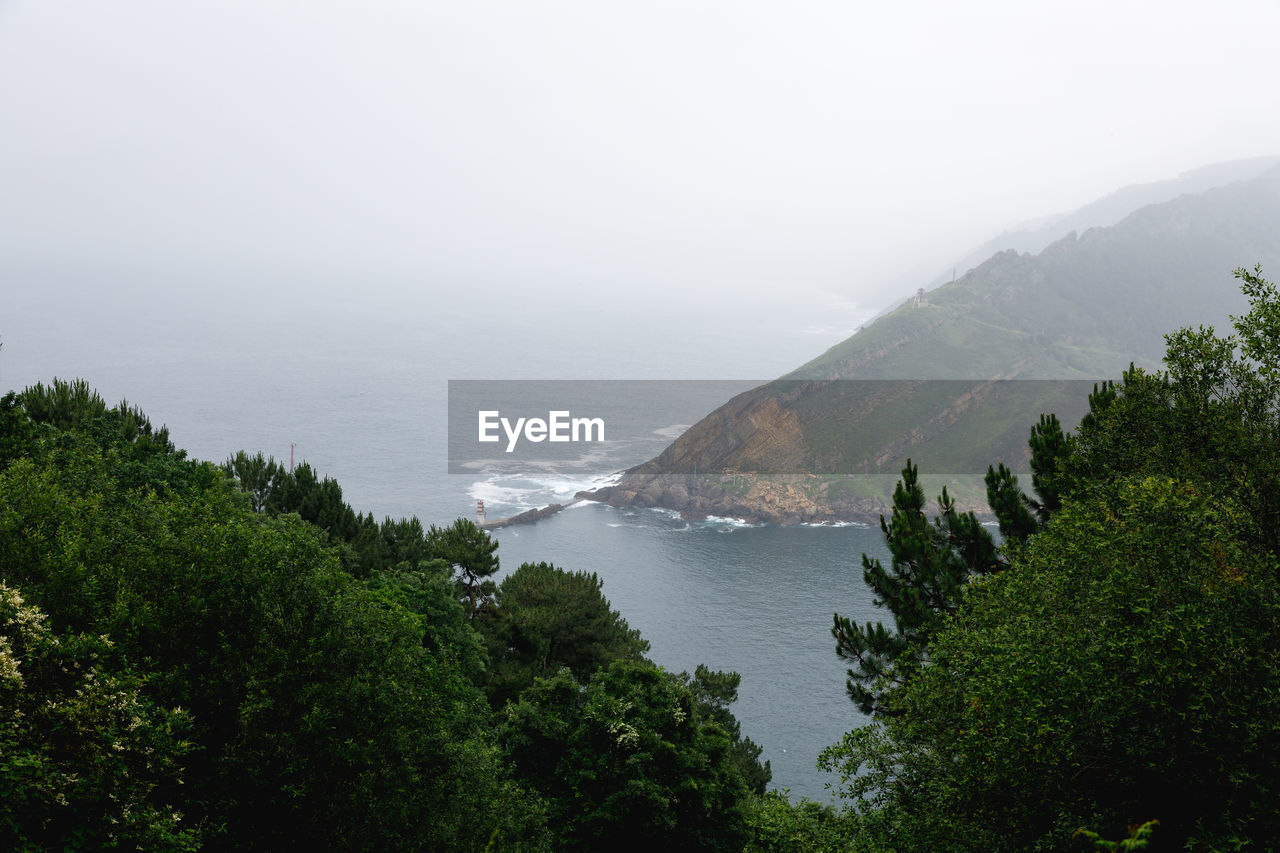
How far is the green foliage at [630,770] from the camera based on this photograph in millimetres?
28750

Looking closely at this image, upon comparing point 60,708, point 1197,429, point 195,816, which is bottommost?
point 195,816

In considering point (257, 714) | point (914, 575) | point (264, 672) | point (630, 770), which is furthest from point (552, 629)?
point (257, 714)

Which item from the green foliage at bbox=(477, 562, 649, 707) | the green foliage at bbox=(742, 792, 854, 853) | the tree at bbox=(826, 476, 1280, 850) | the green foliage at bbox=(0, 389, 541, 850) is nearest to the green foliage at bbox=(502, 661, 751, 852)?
the green foliage at bbox=(0, 389, 541, 850)

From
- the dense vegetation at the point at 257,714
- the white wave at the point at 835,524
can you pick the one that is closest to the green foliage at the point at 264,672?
the dense vegetation at the point at 257,714

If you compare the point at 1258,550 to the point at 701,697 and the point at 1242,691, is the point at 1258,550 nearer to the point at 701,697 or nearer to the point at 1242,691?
the point at 1242,691

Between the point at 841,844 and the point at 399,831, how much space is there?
35.0ft

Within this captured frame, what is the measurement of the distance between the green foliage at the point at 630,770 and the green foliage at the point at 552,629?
15.6 m

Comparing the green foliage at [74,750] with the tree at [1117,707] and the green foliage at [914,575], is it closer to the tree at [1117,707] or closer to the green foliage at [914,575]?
the tree at [1117,707]

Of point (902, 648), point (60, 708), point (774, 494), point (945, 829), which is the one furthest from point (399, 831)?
point (774, 494)

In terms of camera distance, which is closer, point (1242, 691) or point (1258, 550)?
point (1242, 691)

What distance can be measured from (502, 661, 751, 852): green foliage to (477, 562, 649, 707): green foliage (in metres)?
15.6

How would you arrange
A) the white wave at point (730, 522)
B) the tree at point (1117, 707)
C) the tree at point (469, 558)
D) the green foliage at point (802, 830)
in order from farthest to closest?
the white wave at point (730, 522)
the tree at point (469, 558)
the green foliage at point (802, 830)
the tree at point (1117, 707)

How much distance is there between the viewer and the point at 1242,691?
1538 cm

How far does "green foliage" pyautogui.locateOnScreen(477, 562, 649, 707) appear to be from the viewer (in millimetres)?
50406
